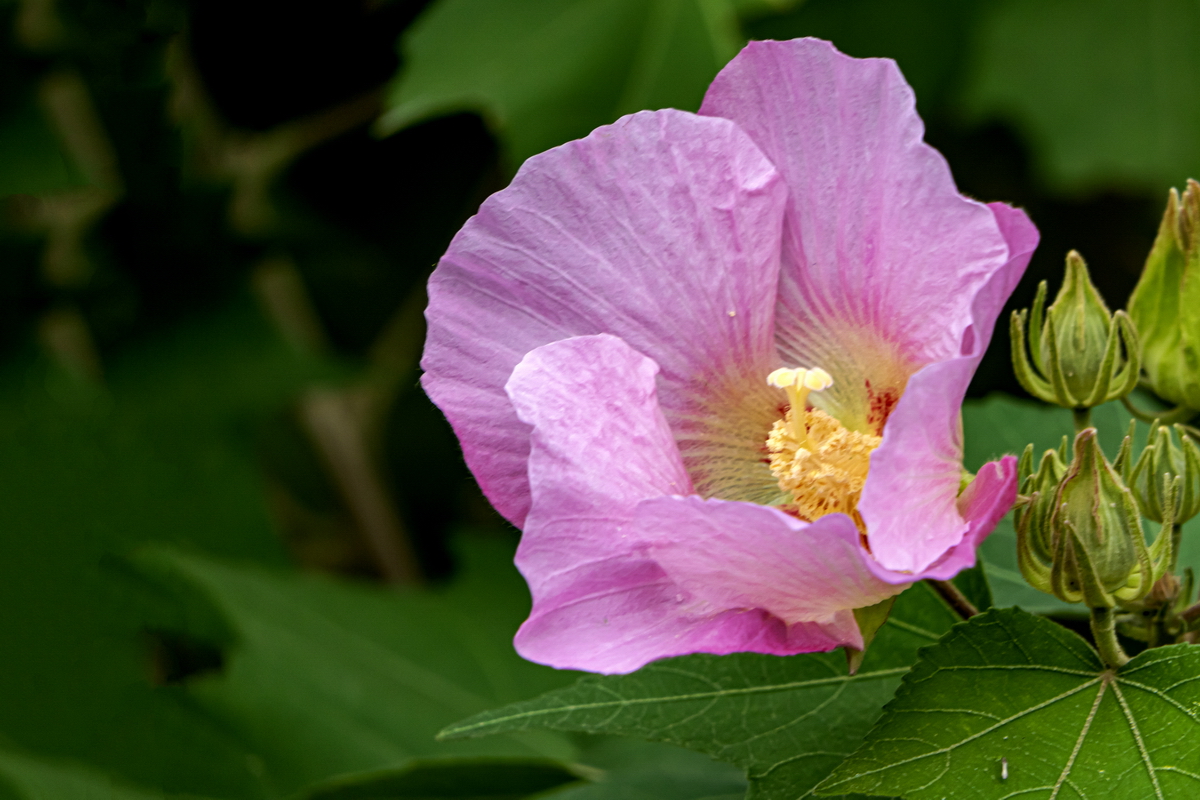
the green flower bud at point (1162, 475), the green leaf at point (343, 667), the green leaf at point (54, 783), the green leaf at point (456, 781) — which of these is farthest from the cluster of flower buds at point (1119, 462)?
the green leaf at point (54, 783)

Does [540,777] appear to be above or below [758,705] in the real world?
below

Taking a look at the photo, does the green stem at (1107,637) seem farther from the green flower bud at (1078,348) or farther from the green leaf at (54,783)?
the green leaf at (54,783)

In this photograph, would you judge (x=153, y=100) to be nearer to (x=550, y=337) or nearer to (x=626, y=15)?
(x=626, y=15)

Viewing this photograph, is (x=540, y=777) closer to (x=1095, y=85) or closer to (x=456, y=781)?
(x=456, y=781)

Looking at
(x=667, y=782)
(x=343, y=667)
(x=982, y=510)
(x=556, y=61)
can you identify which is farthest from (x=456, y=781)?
(x=556, y=61)

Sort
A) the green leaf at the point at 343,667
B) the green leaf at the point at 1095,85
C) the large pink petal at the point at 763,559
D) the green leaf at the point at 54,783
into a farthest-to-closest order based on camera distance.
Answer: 1. the green leaf at the point at 1095,85
2. the green leaf at the point at 343,667
3. the green leaf at the point at 54,783
4. the large pink petal at the point at 763,559

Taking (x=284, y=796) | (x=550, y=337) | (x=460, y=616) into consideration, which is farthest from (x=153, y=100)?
(x=550, y=337)

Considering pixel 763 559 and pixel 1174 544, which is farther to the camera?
pixel 1174 544

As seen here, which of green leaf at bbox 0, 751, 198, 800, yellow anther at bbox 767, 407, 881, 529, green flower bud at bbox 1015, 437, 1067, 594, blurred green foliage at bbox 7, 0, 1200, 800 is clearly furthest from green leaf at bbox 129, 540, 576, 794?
green flower bud at bbox 1015, 437, 1067, 594
